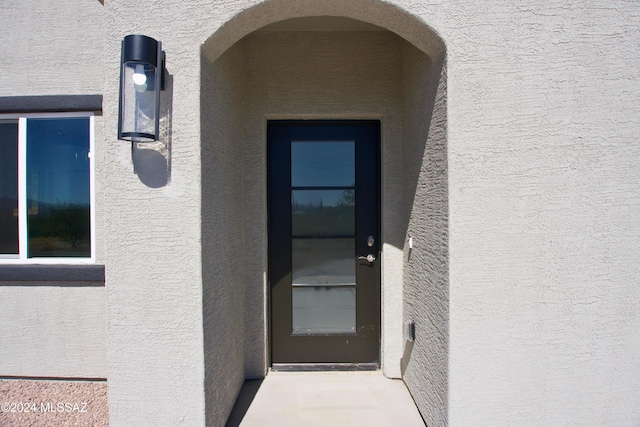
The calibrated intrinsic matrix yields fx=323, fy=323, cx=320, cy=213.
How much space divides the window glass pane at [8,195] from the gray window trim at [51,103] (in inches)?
10.3

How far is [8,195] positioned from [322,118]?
3025mm

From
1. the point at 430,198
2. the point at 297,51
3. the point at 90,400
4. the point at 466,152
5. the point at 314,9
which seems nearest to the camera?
the point at 466,152

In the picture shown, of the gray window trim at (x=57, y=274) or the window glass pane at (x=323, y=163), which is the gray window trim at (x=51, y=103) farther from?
the window glass pane at (x=323, y=163)

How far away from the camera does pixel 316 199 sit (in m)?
3.23

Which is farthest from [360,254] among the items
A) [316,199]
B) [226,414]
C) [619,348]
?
[619,348]

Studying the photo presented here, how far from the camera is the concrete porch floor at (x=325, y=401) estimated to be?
2441mm

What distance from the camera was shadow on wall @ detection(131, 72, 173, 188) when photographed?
2.03 m

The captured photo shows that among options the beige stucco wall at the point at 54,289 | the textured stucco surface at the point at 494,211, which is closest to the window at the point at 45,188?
the beige stucco wall at the point at 54,289

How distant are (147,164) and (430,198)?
193 cm

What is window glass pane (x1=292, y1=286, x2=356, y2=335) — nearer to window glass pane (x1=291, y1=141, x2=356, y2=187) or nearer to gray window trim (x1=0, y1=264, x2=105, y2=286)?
window glass pane (x1=291, y1=141, x2=356, y2=187)

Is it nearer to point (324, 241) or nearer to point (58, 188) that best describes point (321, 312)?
point (324, 241)

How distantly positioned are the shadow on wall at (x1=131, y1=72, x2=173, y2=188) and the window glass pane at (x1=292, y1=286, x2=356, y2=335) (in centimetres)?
172

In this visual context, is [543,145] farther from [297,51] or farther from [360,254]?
[297,51]

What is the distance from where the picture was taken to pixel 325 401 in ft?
8.74
